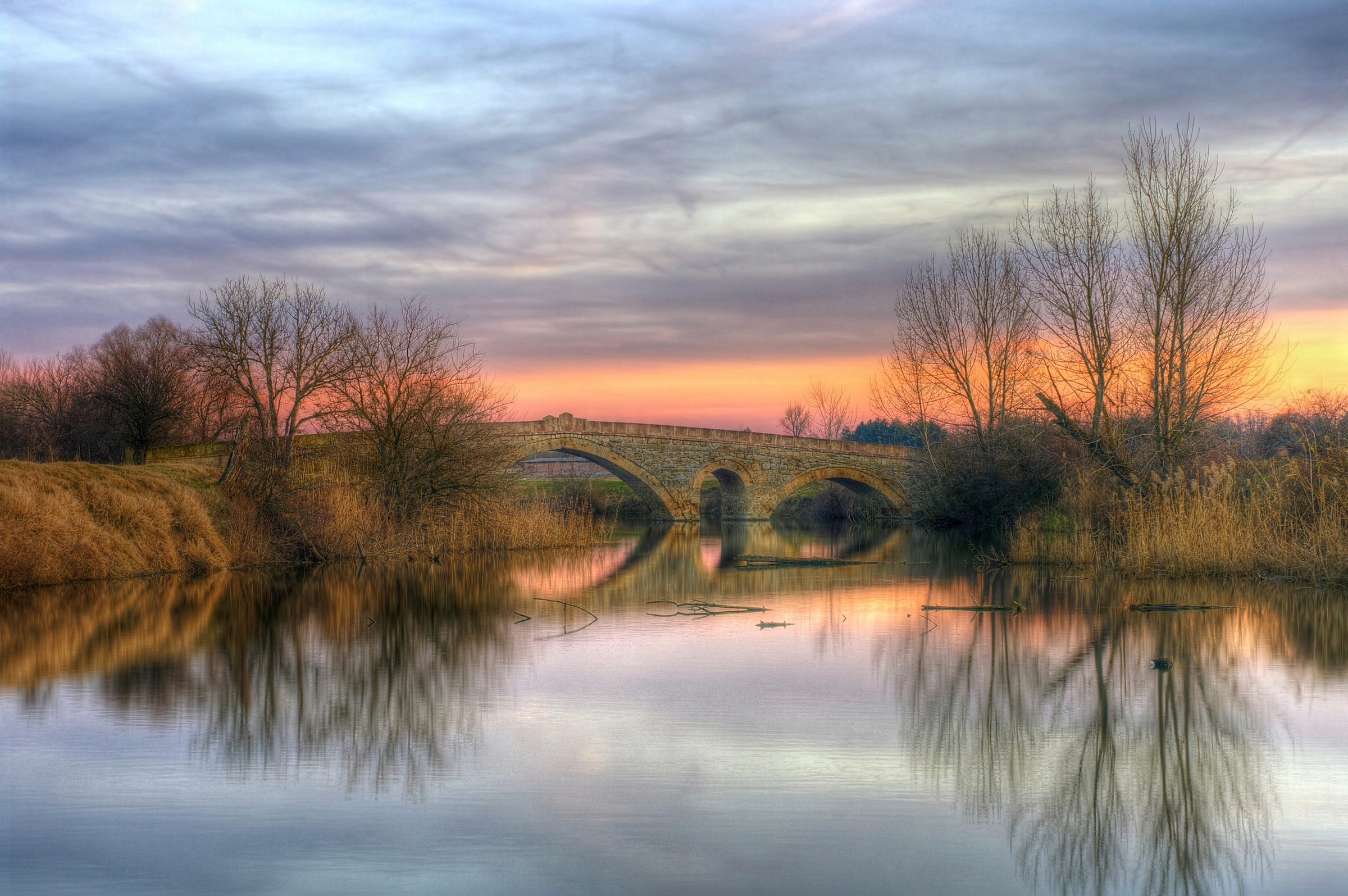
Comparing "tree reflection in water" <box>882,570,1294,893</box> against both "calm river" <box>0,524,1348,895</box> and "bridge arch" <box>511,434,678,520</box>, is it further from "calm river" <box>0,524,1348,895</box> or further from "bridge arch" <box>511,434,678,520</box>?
"bridge arch" <box>511,434,678,520</box>

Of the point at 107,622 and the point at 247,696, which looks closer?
the point at 247,696

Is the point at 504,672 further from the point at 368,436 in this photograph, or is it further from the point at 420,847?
the point at 368,436

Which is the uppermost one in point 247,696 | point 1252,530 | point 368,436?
point 368,436

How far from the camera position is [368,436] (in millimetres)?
19766

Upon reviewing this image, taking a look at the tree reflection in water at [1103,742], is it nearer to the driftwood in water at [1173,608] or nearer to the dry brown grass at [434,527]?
the driftwood in water at [1173,608]

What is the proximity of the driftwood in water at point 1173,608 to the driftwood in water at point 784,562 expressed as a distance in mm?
7348

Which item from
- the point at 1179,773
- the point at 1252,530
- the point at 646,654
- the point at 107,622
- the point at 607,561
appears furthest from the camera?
the point at 607,561

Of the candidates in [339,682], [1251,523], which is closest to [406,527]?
[339,682]

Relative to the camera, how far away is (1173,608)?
11258mm

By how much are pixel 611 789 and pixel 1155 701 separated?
13.4ft

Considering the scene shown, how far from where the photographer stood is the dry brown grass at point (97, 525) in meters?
13.3

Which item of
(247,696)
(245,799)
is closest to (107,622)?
(247,696)

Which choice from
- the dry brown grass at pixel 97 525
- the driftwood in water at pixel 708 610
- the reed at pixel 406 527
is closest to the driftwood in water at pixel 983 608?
the driftwood in water at pixel 708 610

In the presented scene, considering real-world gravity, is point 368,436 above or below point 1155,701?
above
